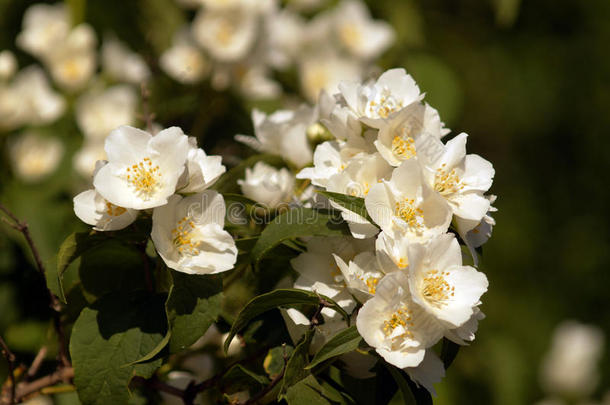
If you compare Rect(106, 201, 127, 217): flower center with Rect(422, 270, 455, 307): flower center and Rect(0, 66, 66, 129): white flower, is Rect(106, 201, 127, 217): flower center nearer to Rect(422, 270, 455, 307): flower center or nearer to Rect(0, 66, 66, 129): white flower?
Rect(422, 270, 455, 307): flower center

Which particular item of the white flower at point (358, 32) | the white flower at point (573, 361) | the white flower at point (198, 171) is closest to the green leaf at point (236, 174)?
the white flower at point (198, 171)

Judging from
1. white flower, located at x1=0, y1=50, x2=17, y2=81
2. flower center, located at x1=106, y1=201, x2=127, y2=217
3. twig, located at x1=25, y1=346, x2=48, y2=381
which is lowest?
twig, located at x1=25, y1=346, x2=48, y2=381

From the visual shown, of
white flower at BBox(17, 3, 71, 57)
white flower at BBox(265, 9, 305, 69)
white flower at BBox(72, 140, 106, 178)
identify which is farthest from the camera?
white flower at BBox(265, 9, 305, 69)

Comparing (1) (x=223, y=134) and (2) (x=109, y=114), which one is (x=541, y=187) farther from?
(2) (x=109, y=114)

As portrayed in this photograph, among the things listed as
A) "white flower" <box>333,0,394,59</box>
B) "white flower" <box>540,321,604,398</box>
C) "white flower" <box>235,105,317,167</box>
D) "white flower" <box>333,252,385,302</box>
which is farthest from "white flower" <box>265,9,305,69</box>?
"white flower" <box>540,321,604,398</box>

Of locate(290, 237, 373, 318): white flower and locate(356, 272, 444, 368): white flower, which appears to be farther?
locate(290, 237, 373, 318): white flower

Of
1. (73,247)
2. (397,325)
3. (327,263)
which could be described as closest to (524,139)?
(327,263)

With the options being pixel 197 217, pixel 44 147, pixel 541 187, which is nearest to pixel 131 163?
pixel 197 217
